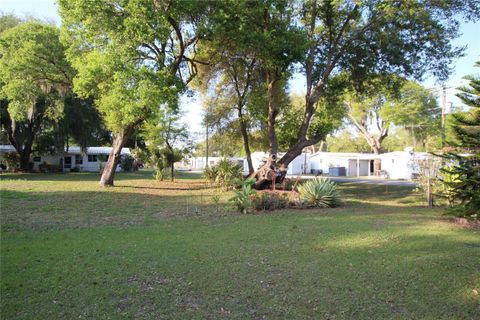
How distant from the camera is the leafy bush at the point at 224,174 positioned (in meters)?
17.8

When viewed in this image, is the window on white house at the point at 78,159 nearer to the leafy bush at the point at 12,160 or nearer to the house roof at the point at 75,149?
the house roof at the point at 75,149

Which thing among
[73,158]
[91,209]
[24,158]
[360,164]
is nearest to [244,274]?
[91,209]

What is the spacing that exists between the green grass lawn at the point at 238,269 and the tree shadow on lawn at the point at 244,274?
15 mm

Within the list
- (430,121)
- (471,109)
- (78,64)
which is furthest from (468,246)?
(430,121)

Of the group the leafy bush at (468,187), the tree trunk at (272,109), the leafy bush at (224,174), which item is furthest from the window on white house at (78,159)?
the leafy bush at (468,187)

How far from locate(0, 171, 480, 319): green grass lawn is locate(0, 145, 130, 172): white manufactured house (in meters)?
29.2

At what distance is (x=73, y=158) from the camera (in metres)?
38.4

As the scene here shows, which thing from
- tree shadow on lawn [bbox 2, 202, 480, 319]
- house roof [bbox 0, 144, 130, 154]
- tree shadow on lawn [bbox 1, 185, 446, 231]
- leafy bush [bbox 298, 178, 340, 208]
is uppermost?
house roof [bbox 0, 144, 130, 154]

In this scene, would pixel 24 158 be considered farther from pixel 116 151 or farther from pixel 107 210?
pixel 107 210

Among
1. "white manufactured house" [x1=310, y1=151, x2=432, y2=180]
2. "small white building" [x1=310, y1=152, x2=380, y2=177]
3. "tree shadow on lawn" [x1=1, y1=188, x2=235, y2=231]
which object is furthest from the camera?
"small white building" [x1=310, y1=152, x2=380, y2=177]

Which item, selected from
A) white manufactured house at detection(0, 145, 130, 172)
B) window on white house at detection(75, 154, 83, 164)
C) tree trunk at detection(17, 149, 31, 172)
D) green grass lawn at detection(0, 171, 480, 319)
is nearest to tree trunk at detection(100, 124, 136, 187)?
green grass lawn at detection(0, 171, 480, 319)

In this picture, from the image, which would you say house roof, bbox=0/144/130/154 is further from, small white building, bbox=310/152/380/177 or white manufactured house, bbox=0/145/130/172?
small white building, bbox=310/152/380/177

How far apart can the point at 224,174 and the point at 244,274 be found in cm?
1373

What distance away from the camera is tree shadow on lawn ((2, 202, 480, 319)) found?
372 cm
